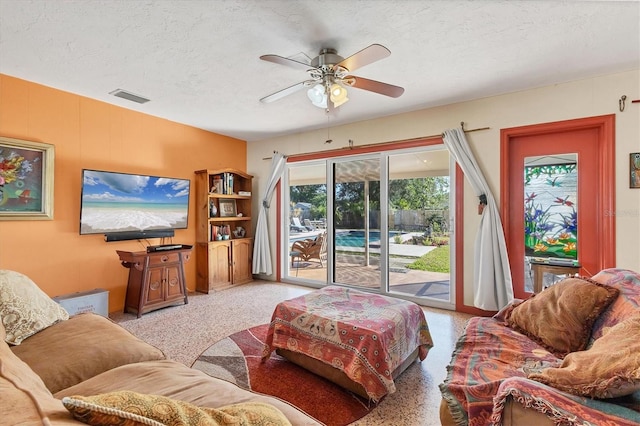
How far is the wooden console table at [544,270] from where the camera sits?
284 cm

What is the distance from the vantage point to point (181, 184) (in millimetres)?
4258

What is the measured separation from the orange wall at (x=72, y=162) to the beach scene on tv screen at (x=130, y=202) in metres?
0.15

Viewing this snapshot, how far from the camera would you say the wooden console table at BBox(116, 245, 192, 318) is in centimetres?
351

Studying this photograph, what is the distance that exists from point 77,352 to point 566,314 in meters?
2.71

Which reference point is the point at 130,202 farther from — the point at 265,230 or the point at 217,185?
the point at 265,230

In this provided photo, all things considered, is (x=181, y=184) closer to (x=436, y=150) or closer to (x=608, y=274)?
(x=436, y=150)

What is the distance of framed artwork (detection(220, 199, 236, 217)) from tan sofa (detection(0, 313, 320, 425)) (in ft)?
10.0

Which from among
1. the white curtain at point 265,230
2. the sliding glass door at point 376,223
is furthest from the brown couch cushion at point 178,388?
the white curtain at point 265,230

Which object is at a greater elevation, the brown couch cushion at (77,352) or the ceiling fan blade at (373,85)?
the ceiling fan blade at (373,85)

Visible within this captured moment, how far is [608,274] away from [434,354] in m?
1.40

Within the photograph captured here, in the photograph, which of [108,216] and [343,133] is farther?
[343,133]

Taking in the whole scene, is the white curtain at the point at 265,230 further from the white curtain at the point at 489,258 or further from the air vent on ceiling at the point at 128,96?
the white curtain at the point at 489,258

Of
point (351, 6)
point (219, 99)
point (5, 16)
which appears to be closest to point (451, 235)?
point (351, 6)

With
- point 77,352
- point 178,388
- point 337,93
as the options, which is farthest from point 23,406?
point 337,93
